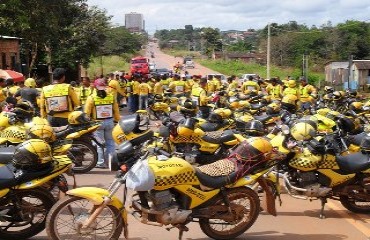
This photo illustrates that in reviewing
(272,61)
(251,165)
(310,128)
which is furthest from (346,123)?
(272,61)

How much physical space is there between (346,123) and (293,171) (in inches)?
108

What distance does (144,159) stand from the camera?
15.7 ft

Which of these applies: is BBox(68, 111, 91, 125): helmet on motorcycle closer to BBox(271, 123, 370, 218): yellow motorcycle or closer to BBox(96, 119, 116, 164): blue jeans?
BBox(96, 119, 116, 164): blue jeans

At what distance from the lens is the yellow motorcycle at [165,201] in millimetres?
4758

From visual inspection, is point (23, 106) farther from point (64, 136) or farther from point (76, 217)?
point (76, 217)

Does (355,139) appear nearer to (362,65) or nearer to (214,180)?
(214,180)

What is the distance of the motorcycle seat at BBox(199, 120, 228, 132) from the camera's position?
9.67m

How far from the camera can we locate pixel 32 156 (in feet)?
17.1

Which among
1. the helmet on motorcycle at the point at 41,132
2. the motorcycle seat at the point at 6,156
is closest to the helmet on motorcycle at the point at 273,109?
the helmet on motorcycle at the point at 41,132

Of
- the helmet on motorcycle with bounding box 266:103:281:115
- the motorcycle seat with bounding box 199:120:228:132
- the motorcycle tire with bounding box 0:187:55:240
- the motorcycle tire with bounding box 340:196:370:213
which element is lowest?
the motorcycle tire with bounding box 340:196:370:213

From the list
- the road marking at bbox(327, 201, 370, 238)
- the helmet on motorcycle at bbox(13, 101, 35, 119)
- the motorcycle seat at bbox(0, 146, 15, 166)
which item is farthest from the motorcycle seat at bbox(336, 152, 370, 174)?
the helmet on motorcycle at bbox(13, 101, 35, 119)

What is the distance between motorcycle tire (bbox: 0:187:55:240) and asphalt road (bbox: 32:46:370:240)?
7.8 inches

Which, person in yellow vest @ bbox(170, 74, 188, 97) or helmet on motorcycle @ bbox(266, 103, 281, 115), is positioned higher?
person in yellow vest @ bbox(170, 74, 188, 97)

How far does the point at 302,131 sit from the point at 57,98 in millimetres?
4336
